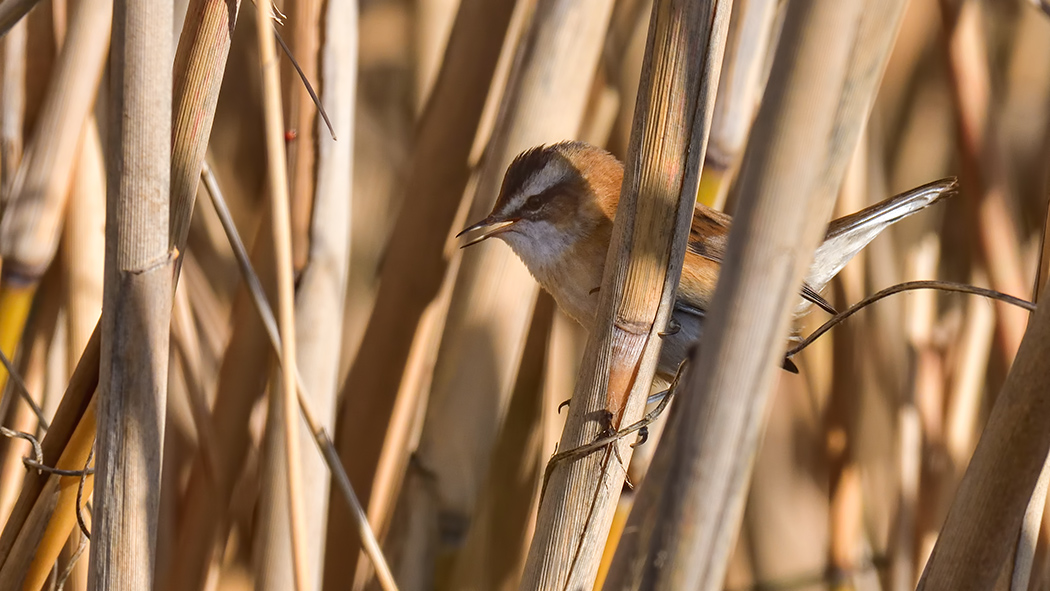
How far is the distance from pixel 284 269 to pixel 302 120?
19.1 inches

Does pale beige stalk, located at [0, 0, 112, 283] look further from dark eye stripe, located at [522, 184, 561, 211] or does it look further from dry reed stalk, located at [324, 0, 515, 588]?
dark eye stripe, located at [522, 184, 561, 211]

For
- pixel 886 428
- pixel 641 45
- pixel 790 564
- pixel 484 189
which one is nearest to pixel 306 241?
pixel 484 189

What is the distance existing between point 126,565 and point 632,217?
0.49m

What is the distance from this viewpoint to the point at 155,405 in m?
0.63

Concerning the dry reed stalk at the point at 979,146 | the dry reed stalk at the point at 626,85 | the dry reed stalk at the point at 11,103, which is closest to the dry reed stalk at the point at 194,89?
the dry reed stalk at the point at 11,103

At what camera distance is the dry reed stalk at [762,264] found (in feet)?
1.37

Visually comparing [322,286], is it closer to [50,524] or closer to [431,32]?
[50,524]

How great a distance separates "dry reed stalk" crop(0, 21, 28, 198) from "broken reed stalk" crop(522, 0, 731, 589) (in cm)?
91

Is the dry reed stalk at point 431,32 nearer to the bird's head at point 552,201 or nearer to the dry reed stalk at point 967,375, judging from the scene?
the bird's head at point 552,201

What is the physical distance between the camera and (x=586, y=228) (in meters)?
1.19

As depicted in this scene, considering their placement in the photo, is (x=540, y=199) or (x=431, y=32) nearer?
(x=540, y=199)

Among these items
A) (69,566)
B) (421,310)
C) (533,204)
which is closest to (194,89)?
(69,566)

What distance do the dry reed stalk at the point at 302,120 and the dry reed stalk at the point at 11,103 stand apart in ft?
1.23

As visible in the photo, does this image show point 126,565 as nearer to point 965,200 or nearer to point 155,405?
point 155,405
